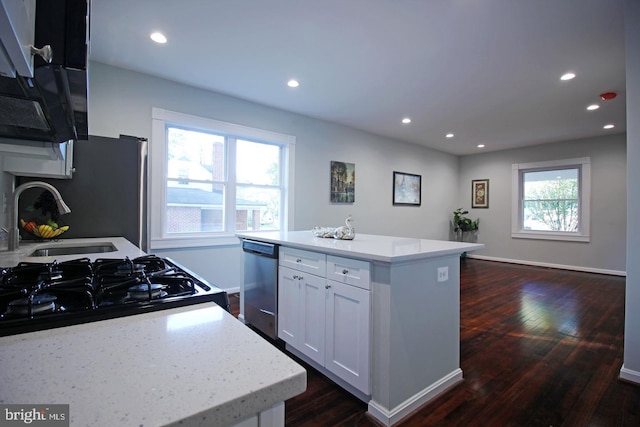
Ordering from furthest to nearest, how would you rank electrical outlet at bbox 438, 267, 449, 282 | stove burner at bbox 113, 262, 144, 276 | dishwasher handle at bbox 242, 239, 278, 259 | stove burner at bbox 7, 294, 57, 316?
dishwasher handle at bbox 242, 239, 278, 259
electrical outlet at bbox 438, 267, 449, 282
stove burner at bbox 113, 262, 144, 276
stove burner at bbox 7, 294, 57, 316

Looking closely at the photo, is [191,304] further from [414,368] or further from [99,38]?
[99,38]

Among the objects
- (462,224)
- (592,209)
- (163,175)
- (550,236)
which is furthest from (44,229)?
(592,209)

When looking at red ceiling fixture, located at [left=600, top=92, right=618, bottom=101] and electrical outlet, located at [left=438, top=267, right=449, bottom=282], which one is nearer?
electrical outlet, located at [left=438, top=267, right=449, bottom=282]

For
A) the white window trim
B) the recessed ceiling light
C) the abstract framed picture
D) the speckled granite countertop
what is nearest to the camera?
the speckled granite countertop

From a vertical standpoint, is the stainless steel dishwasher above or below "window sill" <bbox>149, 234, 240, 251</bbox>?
below

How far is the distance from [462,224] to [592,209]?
2.35m

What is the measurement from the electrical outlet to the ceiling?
1878mm

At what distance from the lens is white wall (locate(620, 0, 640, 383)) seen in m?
1.96

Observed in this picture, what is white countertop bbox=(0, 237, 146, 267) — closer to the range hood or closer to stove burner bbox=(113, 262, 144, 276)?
stove burner bbox=(113, 262, 144, 276)

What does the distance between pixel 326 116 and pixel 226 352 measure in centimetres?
448

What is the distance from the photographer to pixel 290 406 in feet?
5.73

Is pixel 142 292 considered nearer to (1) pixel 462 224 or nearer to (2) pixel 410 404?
(2) pixel 410 404

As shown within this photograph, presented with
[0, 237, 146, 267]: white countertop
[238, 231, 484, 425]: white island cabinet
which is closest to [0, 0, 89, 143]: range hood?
[0, 237, 146, 267]: white countertop

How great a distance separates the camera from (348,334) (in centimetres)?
176
